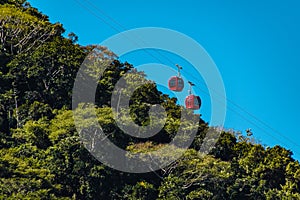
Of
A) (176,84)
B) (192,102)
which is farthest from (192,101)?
(176,84)

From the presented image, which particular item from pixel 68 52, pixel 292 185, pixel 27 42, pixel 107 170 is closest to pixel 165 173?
pixel 107 170

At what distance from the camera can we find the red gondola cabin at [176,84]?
22.5 metres

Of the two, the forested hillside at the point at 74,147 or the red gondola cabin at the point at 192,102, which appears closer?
the forested hillside at the point at 74,147

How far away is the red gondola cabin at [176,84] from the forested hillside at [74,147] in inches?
104

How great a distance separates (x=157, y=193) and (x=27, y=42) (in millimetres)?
10362

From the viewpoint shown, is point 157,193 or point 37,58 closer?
point 157,193

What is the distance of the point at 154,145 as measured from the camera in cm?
2380

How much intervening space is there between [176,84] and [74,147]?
4493mm

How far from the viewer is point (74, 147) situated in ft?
72.6

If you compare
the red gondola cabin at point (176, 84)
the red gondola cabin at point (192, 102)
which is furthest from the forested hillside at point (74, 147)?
the red gondola cabin at point (176, 84)


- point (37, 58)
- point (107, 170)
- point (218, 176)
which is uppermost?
point (37, 58)

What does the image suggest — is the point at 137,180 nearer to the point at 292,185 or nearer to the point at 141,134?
the point at 141,134

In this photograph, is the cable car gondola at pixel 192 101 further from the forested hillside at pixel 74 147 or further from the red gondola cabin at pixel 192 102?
the forested hillside at pixel 74 147

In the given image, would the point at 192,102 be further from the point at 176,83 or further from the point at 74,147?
the point at 74,147
